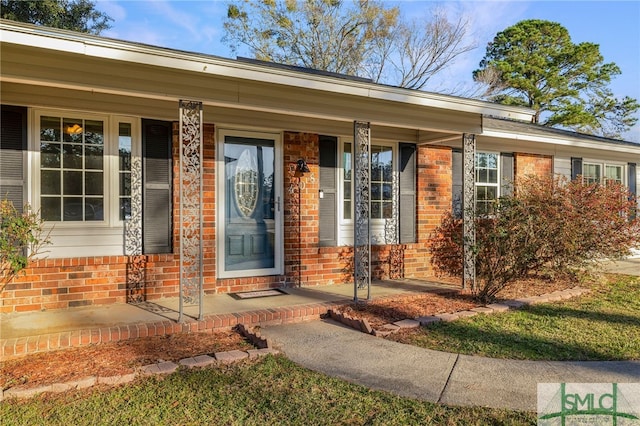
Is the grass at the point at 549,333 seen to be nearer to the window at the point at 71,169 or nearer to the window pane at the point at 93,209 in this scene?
the window pane at the point at 93,209

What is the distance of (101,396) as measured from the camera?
309 cm

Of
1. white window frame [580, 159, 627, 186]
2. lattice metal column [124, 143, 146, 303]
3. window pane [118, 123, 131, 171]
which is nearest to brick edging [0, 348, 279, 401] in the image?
lattice metal column [124, 143, 146, 303]

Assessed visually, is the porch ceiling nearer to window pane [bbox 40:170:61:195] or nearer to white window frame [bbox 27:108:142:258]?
white window frame [bbox 27:108:142:258]

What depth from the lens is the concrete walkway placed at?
126 inches

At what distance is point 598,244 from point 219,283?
5476mm

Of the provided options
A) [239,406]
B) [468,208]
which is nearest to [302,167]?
[468,208]

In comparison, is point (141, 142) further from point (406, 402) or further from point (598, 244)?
point (598, 244)

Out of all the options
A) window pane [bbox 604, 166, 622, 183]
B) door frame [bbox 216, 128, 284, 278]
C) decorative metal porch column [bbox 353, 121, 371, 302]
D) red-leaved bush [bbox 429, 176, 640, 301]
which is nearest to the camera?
decorative metal porch column [bbox 353, 121, 371, 302]

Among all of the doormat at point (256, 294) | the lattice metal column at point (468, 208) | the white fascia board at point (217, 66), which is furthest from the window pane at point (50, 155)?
the lattice metal column at point (468, 208)

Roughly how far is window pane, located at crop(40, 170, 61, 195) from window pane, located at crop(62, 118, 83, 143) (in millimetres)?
416

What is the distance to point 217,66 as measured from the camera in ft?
14.5

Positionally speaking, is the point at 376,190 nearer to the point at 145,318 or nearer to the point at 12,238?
the point at 145,318

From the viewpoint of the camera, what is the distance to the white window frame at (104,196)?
16.5ft

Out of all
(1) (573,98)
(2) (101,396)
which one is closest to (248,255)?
(2) (101,396)
